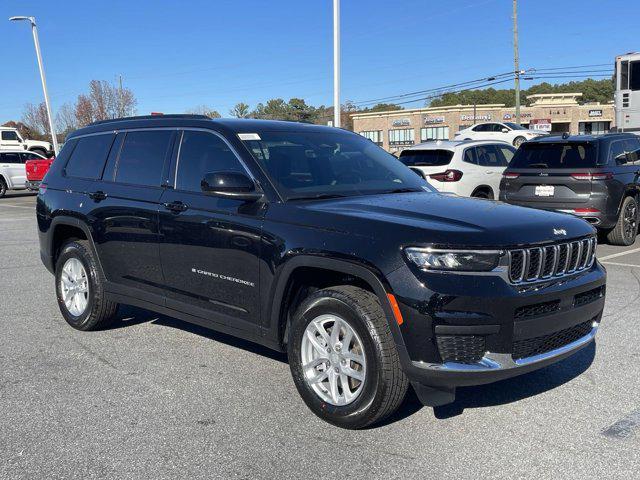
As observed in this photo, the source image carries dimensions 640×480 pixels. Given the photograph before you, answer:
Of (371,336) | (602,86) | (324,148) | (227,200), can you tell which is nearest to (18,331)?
(227,200)

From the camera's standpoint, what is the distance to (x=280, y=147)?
4.56 m

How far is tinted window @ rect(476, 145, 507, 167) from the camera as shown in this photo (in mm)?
12695

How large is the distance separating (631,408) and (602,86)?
380 ft

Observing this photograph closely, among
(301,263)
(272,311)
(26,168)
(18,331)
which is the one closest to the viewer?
(301,263)

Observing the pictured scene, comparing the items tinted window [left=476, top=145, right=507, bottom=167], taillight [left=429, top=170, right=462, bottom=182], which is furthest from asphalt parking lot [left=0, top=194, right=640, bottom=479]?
tinted window [left=476, top=145, right=507, bottom=167]

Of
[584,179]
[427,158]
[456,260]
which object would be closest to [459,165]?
[427,158]

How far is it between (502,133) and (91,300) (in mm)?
28383

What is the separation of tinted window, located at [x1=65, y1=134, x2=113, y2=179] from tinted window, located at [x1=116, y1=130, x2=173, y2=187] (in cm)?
30

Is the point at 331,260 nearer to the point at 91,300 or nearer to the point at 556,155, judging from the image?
the point at 91,300

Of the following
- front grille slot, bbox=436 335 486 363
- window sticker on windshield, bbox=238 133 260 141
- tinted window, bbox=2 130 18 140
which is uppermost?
tinted window, bbox=2 130 18 140

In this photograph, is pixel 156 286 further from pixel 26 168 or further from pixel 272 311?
pixel 26 168

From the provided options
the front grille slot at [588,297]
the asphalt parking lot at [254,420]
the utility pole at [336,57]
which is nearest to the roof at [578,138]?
the asphalt parking lot at [254,420]

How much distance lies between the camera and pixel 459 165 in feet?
39.7

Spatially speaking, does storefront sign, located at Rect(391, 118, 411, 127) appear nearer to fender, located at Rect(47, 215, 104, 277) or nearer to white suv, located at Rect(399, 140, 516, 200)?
white suv, located at Rect(399, 140, 516, 200)
